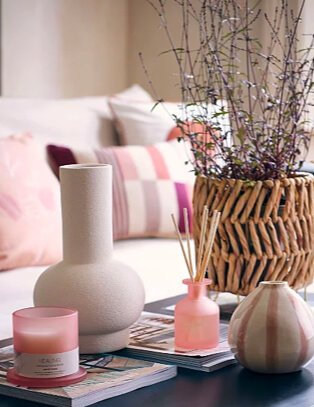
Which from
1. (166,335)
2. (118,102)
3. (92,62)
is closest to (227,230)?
(166,335)

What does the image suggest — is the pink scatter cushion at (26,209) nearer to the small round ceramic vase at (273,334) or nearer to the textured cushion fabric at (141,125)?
the textured cushion fabric at (141,125)

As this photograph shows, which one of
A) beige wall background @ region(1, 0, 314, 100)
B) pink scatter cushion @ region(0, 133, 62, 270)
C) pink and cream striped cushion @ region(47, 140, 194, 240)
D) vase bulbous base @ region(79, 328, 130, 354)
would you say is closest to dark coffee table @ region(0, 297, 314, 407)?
vase bulbous base @ region(79, 328, 130, 354)

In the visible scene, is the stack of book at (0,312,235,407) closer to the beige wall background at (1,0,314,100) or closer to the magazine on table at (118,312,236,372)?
the magazine on table at (118,312,236,372)

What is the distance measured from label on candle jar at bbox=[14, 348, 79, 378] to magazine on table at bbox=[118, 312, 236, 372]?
18 centimetres

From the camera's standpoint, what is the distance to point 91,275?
1422 millimetres

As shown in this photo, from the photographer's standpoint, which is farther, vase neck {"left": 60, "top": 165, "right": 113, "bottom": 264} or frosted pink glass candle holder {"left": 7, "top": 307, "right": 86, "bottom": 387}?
vase neck {"left": 60, "top": 165, "right": 113, "bottom": 264}

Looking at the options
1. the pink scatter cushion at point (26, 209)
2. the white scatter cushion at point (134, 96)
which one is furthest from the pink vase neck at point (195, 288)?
the white scatter cushion at point (134, 96)

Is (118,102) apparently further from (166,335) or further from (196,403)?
(196,403)

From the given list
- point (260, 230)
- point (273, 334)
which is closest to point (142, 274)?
point (260, 230)

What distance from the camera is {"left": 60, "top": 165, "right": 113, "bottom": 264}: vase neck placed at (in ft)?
4.69

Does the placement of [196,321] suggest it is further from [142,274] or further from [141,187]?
[141,187]

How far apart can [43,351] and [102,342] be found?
0.61 feet

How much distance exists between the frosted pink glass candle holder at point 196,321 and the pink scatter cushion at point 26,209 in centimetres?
101

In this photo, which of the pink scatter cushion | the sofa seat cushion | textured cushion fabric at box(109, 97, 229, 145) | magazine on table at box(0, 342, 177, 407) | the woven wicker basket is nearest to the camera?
magazine on table at box(0, 342, 177, 407)
